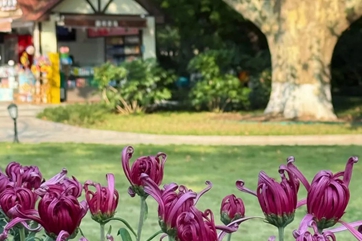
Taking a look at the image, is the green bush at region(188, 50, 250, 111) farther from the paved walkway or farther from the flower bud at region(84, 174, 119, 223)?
the flower bud at region(84, 174, 119, 223)

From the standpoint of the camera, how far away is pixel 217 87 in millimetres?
21344

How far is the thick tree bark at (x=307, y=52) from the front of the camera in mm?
18594

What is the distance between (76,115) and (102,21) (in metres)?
7.44

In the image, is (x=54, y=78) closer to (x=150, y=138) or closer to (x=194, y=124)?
(x=194, y=124)

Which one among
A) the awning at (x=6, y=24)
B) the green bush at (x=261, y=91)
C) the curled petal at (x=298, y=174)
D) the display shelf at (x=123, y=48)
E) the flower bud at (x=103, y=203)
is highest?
the awning at (x=6, y=24)

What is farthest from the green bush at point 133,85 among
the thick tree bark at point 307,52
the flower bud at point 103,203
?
the flower bud at point 103,203

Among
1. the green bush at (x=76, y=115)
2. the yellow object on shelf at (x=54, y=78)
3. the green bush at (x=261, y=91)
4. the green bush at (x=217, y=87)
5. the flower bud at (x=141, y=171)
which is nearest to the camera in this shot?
the flower bud at (x=141, y=171)

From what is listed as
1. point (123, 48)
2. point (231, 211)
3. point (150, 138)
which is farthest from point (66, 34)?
point (231, 211)

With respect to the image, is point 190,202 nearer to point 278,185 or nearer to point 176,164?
point 278,185

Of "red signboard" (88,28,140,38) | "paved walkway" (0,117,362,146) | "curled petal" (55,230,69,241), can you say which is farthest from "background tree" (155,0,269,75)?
"curled petal" (55,230,69,241)

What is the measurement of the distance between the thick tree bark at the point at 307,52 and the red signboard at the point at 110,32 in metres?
8.62

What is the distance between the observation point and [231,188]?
28.7ft

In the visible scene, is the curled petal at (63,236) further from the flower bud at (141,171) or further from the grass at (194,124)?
the grass at (194,124)

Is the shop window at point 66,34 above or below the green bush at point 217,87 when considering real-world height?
above
